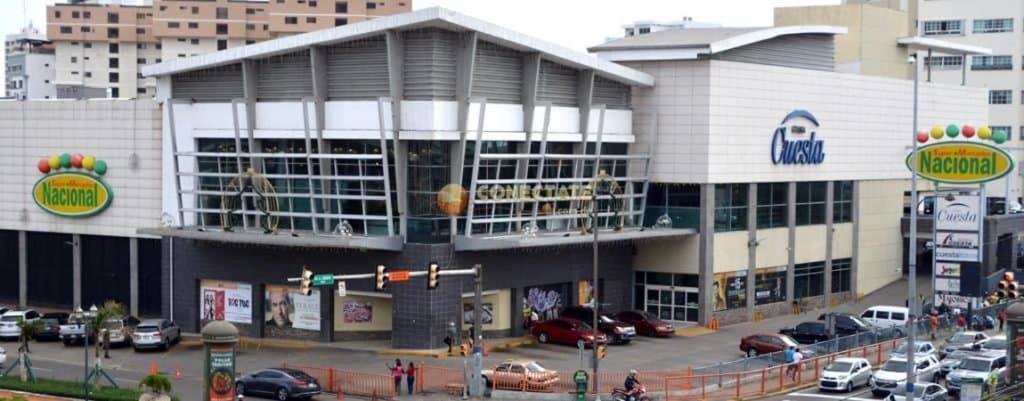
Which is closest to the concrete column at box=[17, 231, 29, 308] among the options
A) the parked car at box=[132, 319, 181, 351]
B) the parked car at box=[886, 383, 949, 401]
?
the parked car at box=[132, 319, 181, 351]

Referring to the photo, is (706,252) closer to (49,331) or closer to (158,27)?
(49,331)

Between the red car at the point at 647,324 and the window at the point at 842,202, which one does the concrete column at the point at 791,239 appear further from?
the red car at the point at 647,324

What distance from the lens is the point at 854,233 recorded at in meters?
86.8

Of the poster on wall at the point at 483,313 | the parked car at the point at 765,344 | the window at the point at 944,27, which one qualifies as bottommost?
the parked car at the point at 765,344

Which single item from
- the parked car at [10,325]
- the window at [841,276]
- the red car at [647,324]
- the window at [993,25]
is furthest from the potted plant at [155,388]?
A: the window at [993,25]

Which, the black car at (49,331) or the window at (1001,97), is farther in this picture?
the window at (1001,97)

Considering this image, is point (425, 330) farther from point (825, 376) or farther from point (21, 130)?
point (21, 130)

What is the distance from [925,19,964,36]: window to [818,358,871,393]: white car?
7508 centimetres

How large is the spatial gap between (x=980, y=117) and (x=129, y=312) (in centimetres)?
5810

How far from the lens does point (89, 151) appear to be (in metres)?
75.2

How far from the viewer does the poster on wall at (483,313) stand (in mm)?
66812

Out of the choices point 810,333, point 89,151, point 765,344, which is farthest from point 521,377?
point 89,151

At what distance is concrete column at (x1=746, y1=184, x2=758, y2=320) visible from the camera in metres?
76.9

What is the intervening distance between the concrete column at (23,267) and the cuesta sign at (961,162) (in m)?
48.3
